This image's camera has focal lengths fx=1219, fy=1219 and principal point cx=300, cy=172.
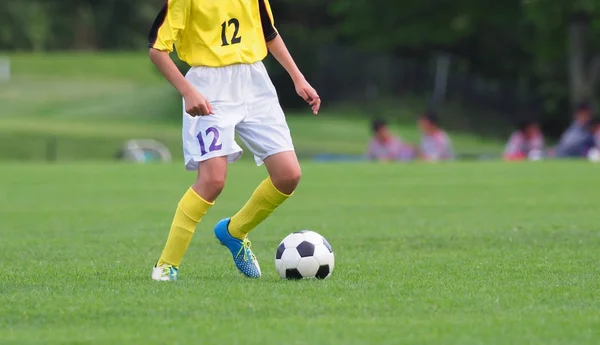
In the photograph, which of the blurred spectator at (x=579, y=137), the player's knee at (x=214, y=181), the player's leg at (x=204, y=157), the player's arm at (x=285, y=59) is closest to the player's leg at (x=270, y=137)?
the player's leg at (x=204, y=157)

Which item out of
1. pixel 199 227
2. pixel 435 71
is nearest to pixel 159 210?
pixel 199 227

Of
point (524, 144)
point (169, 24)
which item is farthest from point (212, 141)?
point (524, 144)

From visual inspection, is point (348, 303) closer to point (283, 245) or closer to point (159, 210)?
point (283, 245)

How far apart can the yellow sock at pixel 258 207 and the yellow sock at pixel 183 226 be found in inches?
17.3

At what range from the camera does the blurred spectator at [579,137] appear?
24391 millimetres

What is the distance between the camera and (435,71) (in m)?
49.5

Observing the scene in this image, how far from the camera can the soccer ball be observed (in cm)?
736

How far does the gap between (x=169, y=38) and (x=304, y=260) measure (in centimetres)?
156

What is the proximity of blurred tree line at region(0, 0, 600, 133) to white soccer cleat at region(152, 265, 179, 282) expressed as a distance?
3183 cm

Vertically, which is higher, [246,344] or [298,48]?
[246,344]

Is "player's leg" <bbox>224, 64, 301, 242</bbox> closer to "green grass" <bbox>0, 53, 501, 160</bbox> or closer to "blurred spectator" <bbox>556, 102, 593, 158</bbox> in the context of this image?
"blurred spectator" <bbox>556, 102, 593, 158</bbox>

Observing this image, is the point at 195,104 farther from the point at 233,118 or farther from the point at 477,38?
the point at 477,38

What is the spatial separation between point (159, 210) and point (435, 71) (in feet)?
118

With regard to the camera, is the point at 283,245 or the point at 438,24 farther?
the point at 438,24
